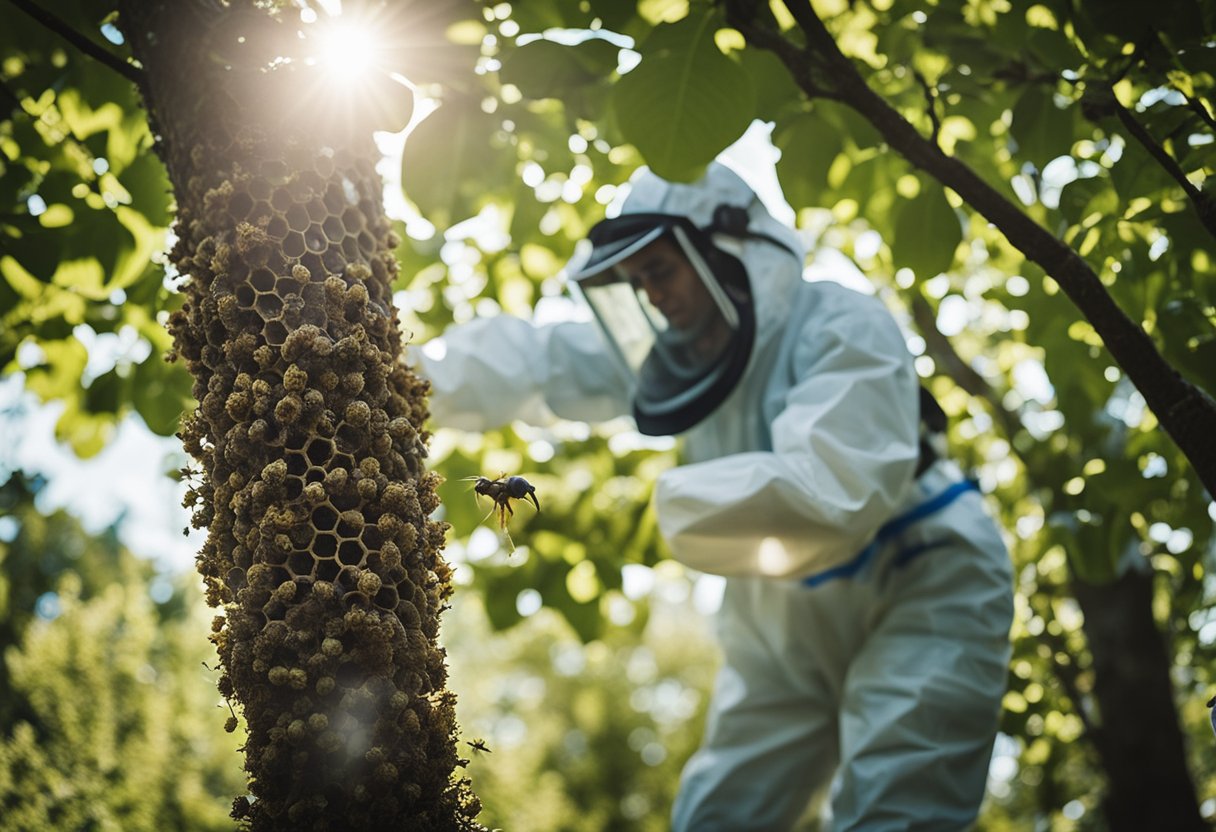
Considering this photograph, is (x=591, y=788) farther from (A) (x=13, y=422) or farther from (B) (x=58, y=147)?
(B) (x=58, y=147)

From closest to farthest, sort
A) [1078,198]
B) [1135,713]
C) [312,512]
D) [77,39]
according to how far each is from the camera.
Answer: [312,512]
[77,39]
[1078,198]
[1135,713]

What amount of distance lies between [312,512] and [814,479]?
1214mm

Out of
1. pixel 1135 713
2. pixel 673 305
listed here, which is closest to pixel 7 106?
pixel 673 305

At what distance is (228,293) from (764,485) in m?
1.13

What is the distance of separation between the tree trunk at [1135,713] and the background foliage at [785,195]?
0.44 ft

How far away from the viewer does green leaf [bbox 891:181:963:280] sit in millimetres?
2395

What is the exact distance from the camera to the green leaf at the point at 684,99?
188 centimetres

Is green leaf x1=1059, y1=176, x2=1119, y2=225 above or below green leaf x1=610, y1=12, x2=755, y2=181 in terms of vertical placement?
below

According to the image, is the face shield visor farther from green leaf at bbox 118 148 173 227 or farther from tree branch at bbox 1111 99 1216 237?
tree branch at bbox 1111 99 1216 237

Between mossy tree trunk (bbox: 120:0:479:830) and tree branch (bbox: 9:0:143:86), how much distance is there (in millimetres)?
69

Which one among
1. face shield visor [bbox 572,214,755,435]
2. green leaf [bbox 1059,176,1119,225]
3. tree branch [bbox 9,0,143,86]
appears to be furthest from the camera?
face shield visor [bbox 572,214,755,435]

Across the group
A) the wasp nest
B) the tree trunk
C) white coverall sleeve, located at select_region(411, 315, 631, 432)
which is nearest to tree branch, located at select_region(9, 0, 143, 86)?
the wasp nest

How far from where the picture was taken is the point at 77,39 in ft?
5.47

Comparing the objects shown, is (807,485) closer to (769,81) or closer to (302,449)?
(769,81)
